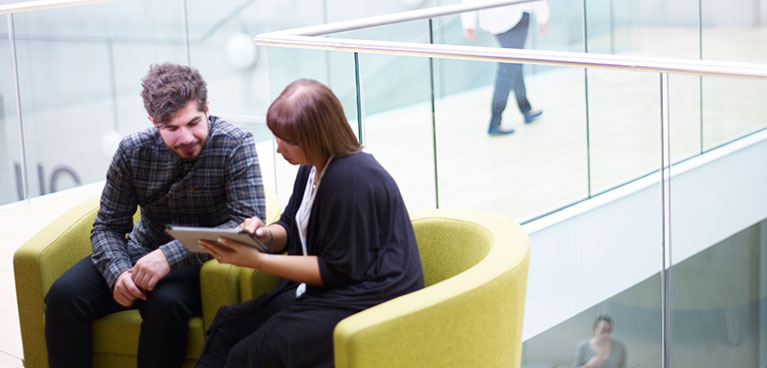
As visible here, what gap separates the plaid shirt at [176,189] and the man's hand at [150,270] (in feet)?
0.08

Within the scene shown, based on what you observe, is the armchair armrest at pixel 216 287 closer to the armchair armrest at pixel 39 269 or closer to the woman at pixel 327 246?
the woman at pixel 327 246

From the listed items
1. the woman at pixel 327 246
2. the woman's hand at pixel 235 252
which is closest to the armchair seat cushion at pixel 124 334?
the woman at pixel 327 246

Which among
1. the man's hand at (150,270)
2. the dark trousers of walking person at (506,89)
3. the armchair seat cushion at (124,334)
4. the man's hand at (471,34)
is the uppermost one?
the man's hand at (471,34)

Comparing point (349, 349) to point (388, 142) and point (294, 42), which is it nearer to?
point (294, 42)

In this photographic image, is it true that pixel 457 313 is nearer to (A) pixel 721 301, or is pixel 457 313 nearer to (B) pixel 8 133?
(A) pixel 721 301

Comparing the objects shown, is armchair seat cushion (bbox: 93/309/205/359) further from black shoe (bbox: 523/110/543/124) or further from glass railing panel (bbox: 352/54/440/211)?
black shoe (bbox: 523/110/543/124)

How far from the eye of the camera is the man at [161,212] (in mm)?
2357

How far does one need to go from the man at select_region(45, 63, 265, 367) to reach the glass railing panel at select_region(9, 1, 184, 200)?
10.1ft

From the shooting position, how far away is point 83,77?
579cm

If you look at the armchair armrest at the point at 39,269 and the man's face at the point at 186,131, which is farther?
the armchair armrest at the point at 39,269

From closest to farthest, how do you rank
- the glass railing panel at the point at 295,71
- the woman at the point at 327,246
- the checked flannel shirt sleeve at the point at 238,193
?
the woman at the point at 327,246, the checked flannel shirt sleeve at the point at 238,193, the glass railing panel at the point at 295,71

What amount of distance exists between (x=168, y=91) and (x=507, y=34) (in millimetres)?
2907

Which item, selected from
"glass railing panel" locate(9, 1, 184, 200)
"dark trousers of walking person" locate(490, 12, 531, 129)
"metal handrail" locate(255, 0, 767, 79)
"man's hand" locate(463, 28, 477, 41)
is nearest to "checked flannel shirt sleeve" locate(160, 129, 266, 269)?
"metal handrail" locate(255, 0, 767, 79)

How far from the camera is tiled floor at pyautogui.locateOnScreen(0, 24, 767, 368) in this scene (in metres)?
3.81
